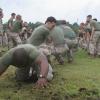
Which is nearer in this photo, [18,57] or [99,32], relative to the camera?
[18,57]

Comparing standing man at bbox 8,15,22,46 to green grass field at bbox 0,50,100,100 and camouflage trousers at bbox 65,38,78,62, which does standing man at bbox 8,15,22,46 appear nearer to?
camouflage trousers at bbox 65,38,78,62

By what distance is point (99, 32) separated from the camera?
2103cm

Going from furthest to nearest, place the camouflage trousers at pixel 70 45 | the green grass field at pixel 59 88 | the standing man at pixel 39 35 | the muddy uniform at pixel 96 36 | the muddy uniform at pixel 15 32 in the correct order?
the muddy uniform at pixel 15 32 < the muddy uniform at pixel 96 36 < the camouflage trousers at pixel 70 45 < the standing man at pixel 39 35 < the green grass field at pixel 59 88

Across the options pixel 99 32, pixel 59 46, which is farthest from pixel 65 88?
pixel 99 32

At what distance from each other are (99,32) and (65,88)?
1074 centimetres

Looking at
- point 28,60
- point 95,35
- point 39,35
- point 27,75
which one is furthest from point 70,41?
point 28,60

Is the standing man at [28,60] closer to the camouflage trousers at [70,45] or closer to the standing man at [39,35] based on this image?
the standing man at [39,35]

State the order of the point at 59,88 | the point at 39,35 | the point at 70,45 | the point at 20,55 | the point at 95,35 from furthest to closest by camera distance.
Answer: the point at 95,35 → the point at 70,45 → the point at 39,35 → the point at 59,88 → the point at 20,55

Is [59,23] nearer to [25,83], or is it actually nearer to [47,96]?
[25,83]

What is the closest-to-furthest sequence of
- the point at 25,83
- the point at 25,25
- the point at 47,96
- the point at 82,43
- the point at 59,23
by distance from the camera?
the point at 47,96 → the point at 25,83 → the point at 59,23 → the point at 25,25 → the point at 82,43

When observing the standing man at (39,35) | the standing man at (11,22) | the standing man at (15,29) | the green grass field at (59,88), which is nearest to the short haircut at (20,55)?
the green grass field at (59,88)

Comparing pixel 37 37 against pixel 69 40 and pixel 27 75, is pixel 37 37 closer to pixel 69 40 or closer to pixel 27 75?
pixel 27 75

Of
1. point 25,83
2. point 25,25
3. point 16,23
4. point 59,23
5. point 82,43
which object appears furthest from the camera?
point 82,43

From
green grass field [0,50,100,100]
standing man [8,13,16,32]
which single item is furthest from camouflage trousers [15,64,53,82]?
standing man [8,13,16,32]
